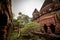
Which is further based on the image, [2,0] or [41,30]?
[41,30]

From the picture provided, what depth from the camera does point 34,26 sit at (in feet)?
49.1

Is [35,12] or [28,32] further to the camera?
[35,12]

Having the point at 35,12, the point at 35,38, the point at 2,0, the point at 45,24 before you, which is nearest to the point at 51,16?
the point at 45,24

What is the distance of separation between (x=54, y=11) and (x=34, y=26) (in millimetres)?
2973

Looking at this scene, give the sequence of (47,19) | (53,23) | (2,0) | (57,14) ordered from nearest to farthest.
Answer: (2,0), (57,14), (53,23), (47,19)

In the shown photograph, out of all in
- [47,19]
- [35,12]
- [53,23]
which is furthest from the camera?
[35,12]

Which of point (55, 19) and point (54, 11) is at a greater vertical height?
point (54, 11)

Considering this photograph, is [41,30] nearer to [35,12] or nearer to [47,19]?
[47,19]

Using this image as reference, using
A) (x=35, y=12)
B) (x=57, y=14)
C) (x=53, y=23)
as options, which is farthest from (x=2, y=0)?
(x=35, y=12)

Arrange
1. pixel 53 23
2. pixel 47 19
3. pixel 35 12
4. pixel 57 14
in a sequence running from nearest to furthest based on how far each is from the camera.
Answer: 1. pixel 57 14
2. pixel 53 23
3. pixel 47 19
4. pixel 35 12

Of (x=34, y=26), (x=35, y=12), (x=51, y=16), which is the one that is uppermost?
(x=35, y=12)

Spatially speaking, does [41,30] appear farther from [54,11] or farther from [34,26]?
[54,11]

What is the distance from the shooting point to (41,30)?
1627 cm

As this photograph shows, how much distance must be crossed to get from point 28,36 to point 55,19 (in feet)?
11.7
